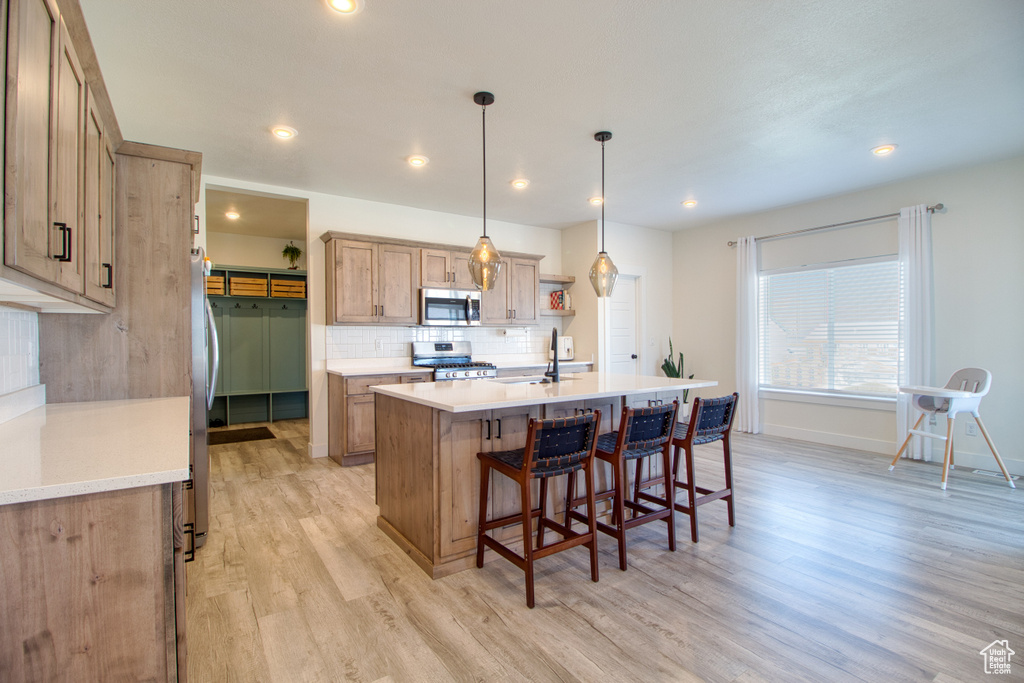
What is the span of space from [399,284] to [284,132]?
1959mm

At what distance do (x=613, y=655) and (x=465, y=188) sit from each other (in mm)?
4080

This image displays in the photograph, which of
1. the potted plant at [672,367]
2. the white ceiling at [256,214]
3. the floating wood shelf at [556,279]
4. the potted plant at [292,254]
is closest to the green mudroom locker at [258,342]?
the potted plant at [292,254]

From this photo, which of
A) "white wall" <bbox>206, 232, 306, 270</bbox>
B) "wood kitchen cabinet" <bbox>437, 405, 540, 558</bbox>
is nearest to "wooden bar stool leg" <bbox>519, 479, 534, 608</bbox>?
"wood kitchen cabinet" <bbox>437, 405, 540, 558</bbox>

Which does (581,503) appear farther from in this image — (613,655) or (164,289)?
(164,289)

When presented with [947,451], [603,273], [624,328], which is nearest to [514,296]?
[624,328]

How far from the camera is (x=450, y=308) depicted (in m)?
5.46

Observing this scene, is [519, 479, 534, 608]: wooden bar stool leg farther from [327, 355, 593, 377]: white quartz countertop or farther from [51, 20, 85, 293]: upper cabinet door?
[327, 355, 593, 377]: white quartz countertop

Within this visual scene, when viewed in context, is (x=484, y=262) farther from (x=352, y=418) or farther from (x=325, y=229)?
(x=325, y=229)

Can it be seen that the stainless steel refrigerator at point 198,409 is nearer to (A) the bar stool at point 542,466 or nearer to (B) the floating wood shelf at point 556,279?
(A) the bar stool at point 542,466

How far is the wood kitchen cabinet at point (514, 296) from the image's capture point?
5770 millimetres

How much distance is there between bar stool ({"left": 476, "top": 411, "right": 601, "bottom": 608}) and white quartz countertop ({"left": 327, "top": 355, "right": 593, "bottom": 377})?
2.45 metres

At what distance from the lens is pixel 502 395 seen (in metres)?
2.60

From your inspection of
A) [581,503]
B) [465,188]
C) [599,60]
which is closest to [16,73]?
[599,60]

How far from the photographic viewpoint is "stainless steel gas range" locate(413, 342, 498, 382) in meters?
5.07
